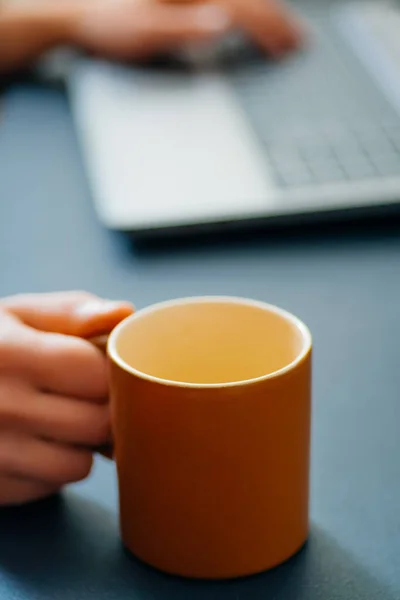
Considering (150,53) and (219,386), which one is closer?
(219,386)

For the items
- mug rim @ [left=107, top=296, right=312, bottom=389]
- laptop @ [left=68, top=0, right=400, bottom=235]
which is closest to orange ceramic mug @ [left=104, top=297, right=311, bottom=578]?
mug rim @ [left=107, top=296, right=312, bottom=389]

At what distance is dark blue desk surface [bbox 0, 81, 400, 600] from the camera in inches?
17.4

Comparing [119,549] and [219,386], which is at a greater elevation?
[219,386]

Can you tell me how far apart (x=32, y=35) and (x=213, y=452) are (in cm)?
93

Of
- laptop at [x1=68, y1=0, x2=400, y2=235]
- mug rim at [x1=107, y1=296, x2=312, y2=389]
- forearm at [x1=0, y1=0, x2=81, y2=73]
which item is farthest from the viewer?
forearm at [x1=0, y1=0, x2=81, y2=73]

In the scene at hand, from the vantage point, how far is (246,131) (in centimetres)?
91

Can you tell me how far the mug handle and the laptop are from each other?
277mm

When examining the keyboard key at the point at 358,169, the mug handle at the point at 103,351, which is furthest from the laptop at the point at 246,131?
the mug handle at the point at 103,351

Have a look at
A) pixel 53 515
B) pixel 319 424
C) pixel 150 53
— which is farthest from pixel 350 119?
pixel 53 515

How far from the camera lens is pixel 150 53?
116 cm

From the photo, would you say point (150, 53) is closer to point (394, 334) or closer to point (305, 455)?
point (394, 334)

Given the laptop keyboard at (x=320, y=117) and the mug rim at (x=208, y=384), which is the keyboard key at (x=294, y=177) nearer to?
the laptop keyboard at (x=320, y=117)

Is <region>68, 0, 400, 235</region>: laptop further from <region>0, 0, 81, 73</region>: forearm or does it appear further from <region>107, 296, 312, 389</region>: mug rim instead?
<region>107, 296, 312, 389</region>: mug rim

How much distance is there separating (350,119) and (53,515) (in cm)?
55
